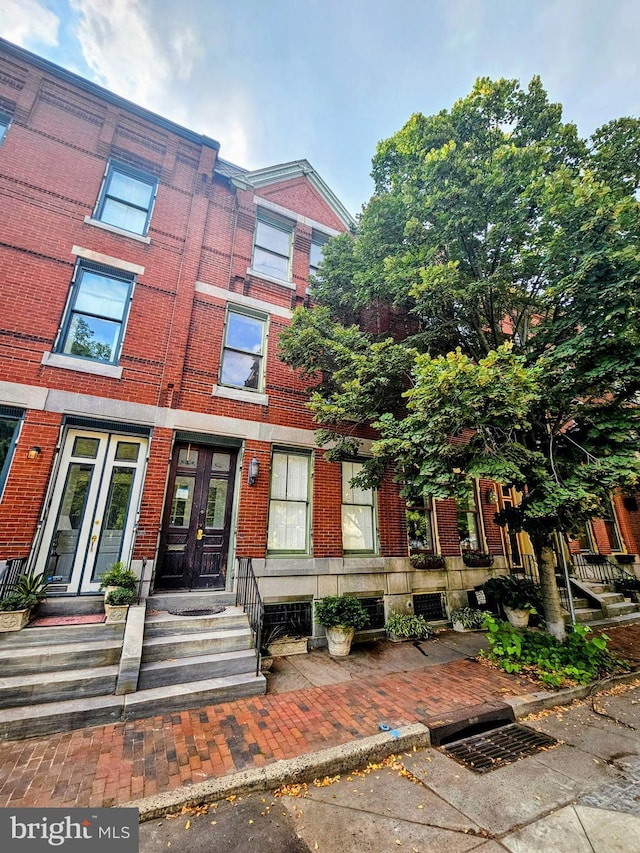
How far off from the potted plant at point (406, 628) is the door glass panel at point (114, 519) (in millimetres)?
5732

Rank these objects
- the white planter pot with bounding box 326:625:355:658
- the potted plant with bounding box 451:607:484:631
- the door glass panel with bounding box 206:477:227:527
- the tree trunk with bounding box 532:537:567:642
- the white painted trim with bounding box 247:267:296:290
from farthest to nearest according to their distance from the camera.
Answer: the white painted trim with bounding box 247:267:296:290
the potted plant with bounding box 451:607:484:631
the door glass panel with bounding box 206:477:227:527
the white planter pot with bounding box 326:625:355:658
the tree trunk with bounding box 532:537:567:642

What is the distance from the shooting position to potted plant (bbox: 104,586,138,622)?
5.37 meters

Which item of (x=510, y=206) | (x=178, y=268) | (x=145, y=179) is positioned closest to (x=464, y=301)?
(x=510, y=206)

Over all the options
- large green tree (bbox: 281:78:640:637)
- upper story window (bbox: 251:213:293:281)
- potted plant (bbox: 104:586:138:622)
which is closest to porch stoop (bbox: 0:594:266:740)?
potted plant (bbox: 104:586:138:622)

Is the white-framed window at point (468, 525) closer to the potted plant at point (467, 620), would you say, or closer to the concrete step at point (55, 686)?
the potted plant at point (467, 620)

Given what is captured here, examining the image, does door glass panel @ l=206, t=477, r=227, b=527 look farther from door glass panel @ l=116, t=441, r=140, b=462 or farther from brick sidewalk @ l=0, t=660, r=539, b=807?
brick sidewalk @ l=0, t=660, r=539, b=807

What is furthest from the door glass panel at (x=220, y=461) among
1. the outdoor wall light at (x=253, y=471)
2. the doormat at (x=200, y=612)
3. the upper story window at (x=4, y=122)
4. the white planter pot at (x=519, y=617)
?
the upper story window at (x=4, y=122)

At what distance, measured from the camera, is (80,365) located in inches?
261

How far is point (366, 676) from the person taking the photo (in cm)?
582

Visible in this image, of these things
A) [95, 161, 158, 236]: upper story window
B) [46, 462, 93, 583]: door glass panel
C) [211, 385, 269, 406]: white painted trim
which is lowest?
[46, 462, 93, 583]: door glass panel

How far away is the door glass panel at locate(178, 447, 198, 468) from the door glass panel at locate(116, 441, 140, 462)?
814 mm

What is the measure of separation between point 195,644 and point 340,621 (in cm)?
266

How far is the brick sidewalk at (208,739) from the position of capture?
10.3 feet

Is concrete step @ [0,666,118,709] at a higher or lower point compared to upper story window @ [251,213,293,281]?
lower
